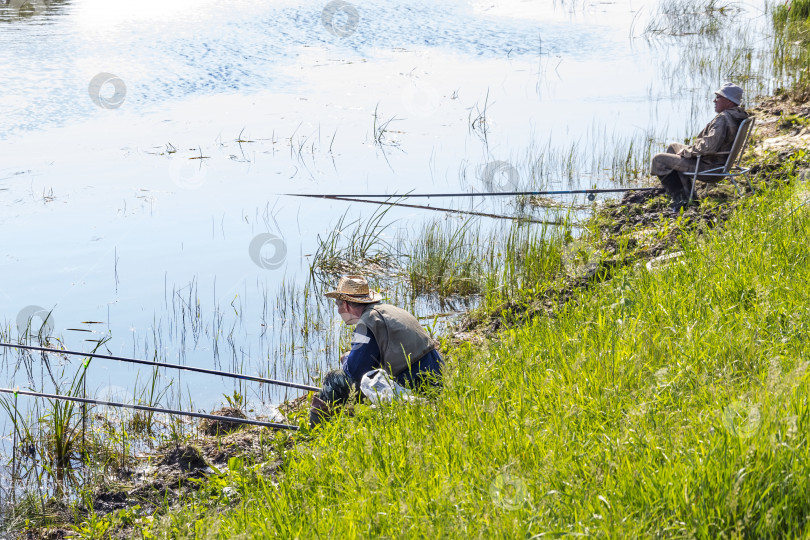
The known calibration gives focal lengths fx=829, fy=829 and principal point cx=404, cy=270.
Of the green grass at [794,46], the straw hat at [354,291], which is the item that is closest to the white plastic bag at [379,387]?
the straw hat at [354,291]

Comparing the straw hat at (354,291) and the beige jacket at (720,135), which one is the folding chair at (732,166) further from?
the straw hat at (354,291)

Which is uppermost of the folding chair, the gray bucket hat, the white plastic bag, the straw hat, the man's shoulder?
the gray bucket hat

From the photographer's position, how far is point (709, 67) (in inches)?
710

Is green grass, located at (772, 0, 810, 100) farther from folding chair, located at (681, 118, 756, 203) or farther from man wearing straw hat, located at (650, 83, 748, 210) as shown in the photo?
folding chair, located at (681, 118, 756, 203)

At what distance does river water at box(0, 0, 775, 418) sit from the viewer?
25.2 feet

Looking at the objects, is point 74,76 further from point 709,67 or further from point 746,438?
point 746,438

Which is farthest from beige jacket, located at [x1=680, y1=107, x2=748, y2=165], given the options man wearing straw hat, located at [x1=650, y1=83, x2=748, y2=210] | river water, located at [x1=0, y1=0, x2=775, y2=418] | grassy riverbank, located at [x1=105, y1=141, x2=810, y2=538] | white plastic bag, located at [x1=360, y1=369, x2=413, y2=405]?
white plastic bag, located at [x1=360, y1=369, x2=413, y2=405]

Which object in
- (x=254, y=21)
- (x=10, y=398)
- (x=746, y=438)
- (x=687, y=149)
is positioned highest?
(x=254, y=21)

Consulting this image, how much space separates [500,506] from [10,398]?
188 inches

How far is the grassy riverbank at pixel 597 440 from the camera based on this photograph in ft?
8.20

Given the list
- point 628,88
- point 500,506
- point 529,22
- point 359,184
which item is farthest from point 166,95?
point 500,506

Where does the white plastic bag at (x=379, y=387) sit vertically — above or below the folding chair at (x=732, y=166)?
below

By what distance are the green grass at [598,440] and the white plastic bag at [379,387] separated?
0.21 metres

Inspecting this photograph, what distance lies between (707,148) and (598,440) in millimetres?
6008
